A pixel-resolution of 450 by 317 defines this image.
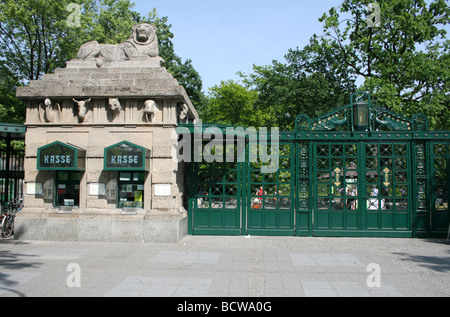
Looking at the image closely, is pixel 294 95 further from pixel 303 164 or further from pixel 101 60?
pixel 101 60

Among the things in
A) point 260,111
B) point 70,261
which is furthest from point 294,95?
point 70,261

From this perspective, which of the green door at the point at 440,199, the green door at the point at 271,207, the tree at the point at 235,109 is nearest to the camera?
the green door at the point at 440,199

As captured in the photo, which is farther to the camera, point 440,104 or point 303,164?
point 440,104

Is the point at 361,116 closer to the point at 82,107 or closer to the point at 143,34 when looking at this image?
the point at 143,34

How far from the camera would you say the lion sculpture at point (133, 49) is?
42.2ft

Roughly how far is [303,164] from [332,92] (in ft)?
61.4

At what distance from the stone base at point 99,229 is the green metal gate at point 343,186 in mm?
1762

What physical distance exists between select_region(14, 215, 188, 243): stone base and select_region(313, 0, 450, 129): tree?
15.9 meters

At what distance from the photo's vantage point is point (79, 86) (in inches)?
491

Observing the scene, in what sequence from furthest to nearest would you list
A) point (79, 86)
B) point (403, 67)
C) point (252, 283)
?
1. point (403, 67)
2. point (79, 86)
3. point (252, 283)

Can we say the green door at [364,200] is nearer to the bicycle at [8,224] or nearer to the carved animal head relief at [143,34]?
Answer: the carved animal head relief at [143,34]

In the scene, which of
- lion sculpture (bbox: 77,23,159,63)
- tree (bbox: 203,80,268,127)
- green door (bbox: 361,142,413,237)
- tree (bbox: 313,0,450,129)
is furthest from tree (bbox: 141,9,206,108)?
green door (bbox: 361,142,413,237)

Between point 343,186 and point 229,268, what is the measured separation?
20.4 feet

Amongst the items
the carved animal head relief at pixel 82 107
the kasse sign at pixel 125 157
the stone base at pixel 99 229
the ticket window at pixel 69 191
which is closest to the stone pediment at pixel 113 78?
the carved animal head relief at pixel 82 107
